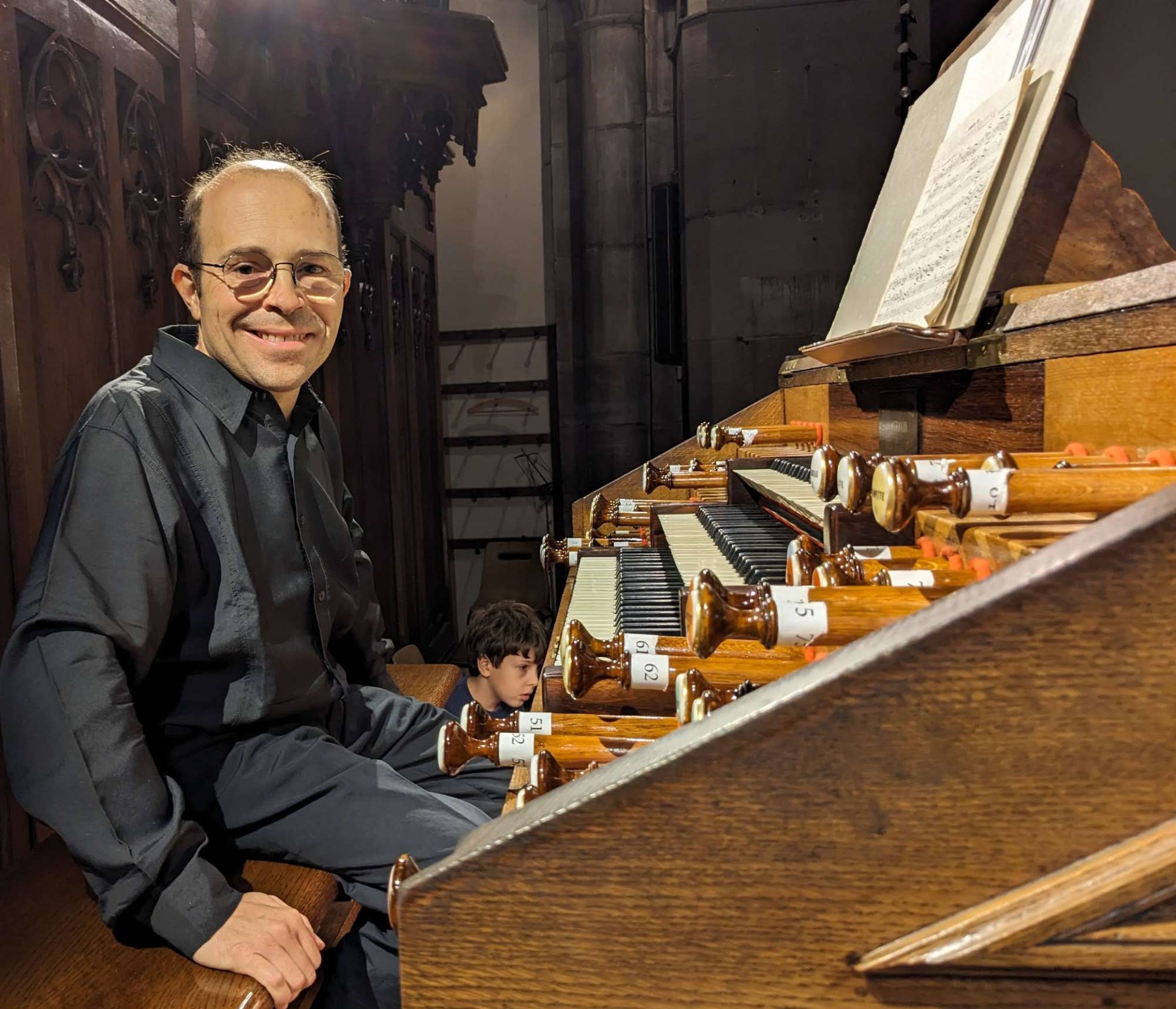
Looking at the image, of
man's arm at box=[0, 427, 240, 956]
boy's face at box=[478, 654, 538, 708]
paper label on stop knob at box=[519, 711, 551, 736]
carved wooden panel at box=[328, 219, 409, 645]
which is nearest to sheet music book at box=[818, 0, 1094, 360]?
paper label on stop knob at box=[519, 711, 551, 736]

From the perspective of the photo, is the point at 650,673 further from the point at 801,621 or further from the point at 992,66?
the point at 992,66

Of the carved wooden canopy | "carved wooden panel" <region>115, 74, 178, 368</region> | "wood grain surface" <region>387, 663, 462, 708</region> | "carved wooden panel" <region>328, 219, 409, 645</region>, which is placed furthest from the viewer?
"carved wooden panel" <region>328, 219, 409, 645</region>

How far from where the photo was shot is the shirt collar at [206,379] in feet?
4.65

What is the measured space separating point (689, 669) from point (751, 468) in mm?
1661

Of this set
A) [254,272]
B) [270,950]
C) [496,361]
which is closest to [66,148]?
[254,272]

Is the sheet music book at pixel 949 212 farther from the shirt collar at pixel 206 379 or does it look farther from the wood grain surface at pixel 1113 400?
the shirt collar at pixel 206 379

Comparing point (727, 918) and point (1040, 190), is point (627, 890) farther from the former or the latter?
point (1040, 190)

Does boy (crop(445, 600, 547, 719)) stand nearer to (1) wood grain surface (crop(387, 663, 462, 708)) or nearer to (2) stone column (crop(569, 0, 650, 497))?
(1) wood grain surface (crop(387, 663, 462, 708))

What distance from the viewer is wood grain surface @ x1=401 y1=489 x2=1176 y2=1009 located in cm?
46

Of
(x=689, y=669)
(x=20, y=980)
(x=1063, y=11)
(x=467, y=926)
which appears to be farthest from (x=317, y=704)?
(x=1063, y=11)

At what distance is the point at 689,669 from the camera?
938 mm

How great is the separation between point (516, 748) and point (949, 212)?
1405mm

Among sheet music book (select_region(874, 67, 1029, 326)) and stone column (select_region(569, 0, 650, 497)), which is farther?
stone column (select_region(569, 0, 650, 497))

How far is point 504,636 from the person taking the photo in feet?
9.22
